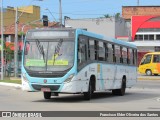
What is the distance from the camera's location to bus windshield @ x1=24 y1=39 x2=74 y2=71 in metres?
19.1

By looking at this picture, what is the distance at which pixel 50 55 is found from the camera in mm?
19328

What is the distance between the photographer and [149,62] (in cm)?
5191

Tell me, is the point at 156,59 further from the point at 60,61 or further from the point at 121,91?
the point at 60,61

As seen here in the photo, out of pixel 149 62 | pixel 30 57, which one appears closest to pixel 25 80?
pixel 30 57

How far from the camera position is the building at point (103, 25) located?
3250 inches

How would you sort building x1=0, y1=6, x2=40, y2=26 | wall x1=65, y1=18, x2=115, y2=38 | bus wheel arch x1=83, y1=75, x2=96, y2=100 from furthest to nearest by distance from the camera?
building x1=0, y1=6, x2=40, y2=26 < wall x1=65, y1=18, x2=115, y2=38 < bus wheel arch x1=83, y1=75, x2=96, y2=100

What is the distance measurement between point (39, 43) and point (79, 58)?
181cm

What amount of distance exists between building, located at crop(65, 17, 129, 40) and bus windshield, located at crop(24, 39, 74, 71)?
6217 centimetres

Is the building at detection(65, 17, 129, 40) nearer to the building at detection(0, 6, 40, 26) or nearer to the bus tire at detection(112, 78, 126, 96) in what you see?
the building at detection(0, 6, 40, 26)

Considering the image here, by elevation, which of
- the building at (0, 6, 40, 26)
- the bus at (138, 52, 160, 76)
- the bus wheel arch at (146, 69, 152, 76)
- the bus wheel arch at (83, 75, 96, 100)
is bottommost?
the bus wheel arch at (146, 69, 152, 76)

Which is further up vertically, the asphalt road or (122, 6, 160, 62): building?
(122, 6, 160, 62): building

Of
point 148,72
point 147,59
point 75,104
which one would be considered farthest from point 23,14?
point 75,104

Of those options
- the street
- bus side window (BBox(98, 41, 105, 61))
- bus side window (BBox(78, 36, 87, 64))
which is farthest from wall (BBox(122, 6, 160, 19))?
bus side window (BBox(78, 36, 87, 64))

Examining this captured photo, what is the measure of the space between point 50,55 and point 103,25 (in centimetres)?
6499
